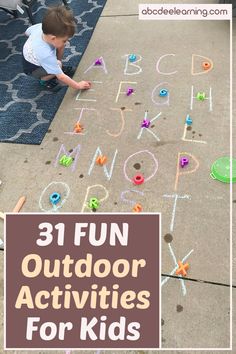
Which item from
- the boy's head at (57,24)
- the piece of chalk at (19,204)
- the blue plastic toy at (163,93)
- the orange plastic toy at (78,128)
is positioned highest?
the boy's head at (57,24)

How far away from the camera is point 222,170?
2516mm

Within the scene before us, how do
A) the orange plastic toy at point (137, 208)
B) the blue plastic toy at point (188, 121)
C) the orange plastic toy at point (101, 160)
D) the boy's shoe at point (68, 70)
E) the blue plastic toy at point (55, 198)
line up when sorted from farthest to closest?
the boy's shoe at point (68, 70), the blue plastic toy at point (188, 121), the orange plastic toy at point (101, 160), the blue plastic toy at point (55, 198), the orange plastic toy at point (137, 208)

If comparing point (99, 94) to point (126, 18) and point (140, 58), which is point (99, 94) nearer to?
point (140, 58)

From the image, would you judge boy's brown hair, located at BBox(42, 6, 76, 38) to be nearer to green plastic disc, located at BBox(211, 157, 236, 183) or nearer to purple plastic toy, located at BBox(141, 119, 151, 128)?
purple plastic toy, located at BBox(141, 119, 151, 128)

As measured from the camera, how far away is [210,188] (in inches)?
97.0

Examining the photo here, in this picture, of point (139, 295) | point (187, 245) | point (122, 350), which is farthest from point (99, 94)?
point (122, 350)

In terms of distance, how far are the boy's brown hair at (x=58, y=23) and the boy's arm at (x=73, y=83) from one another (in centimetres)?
32

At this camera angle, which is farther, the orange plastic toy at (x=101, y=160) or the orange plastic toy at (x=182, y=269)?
the orange plastic toy at (x=101, y=160)

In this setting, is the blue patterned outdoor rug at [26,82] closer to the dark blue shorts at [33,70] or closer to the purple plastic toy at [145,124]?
the dark blue shorts at [33,70]

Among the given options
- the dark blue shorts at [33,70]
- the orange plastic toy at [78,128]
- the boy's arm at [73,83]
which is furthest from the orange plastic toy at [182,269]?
the dark blue shorts at [33,70]

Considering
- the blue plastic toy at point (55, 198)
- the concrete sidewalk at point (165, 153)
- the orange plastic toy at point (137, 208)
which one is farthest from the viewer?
the blue plastic toy at point (55, 198)

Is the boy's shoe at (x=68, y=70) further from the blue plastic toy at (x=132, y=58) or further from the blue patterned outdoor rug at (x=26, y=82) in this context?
the blue plastic toy at (x=132, y=58)

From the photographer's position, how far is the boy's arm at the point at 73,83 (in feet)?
9.76

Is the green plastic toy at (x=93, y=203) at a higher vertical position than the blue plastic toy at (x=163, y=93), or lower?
lower
